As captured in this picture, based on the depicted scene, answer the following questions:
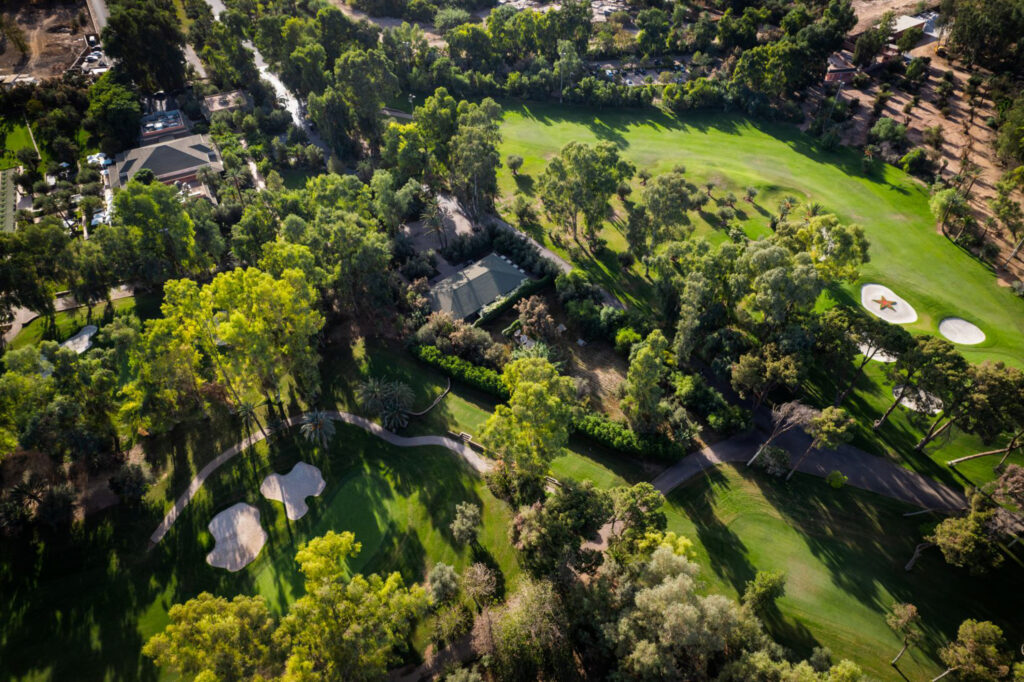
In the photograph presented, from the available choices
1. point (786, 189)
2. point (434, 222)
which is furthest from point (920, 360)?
point (434, 222)

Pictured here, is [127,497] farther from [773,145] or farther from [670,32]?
[670,32]

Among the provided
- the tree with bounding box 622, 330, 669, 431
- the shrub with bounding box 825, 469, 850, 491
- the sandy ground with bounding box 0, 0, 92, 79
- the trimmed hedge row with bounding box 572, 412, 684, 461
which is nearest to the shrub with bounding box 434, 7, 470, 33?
the sandy ground with bounding box 0, 0, 92, 79

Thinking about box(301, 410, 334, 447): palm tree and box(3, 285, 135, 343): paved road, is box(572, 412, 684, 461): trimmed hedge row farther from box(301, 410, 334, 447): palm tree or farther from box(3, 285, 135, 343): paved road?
box(3, 285, 135, 343): paved road

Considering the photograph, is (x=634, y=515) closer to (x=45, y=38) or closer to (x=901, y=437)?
(x=901, y=437)

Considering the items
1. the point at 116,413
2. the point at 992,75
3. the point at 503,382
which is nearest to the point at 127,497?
the point at 116,413

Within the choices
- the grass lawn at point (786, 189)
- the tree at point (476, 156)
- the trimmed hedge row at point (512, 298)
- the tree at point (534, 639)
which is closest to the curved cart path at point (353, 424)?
the tree at point (534, 639)

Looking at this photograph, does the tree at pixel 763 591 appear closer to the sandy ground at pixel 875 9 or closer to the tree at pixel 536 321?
the tree at pixel 536 321
